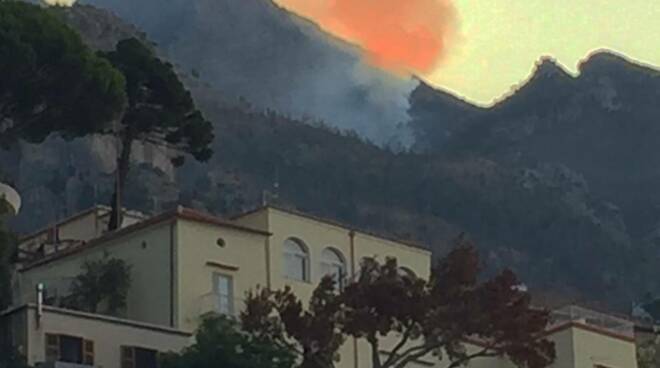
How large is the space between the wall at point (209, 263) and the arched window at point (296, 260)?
1.20 m

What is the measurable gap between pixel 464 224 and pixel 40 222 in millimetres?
53627

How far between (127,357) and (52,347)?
2.40 metres

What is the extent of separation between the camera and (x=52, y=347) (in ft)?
164

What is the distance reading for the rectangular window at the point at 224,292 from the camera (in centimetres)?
5612

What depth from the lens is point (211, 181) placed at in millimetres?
146500

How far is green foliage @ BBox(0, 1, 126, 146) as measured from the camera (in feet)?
202

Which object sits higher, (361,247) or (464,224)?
(464,224)

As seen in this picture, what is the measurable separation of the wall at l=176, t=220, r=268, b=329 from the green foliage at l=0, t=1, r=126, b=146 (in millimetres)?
8717

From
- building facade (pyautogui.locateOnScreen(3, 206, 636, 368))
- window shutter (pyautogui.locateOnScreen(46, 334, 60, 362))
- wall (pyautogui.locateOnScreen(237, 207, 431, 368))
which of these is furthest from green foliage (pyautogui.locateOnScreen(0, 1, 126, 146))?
window shutter (pyautogui.locateOnScreen(46, 334, 60, 362))

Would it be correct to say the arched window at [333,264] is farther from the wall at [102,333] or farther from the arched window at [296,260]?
the wall at [102,333]

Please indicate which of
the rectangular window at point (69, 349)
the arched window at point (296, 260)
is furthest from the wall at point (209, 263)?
the rectangular window at point (69, 349)

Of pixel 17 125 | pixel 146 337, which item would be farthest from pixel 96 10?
pixel 146 337

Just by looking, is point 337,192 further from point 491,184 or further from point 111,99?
point 111,99

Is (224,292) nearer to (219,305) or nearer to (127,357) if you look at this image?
(219,305)
